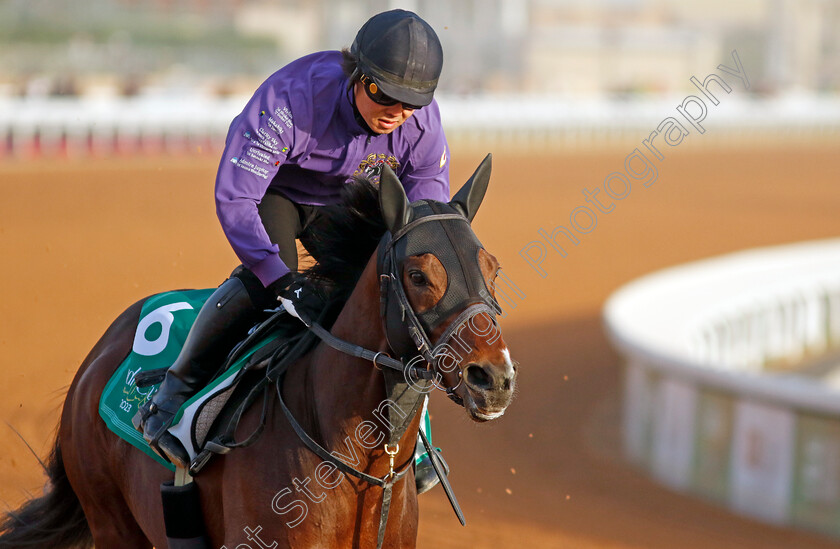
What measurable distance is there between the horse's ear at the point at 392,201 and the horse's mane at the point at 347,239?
20 centimetres

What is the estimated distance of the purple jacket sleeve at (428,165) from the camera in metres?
3.35

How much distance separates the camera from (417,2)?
58906 mm

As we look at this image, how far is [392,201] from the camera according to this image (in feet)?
8.52

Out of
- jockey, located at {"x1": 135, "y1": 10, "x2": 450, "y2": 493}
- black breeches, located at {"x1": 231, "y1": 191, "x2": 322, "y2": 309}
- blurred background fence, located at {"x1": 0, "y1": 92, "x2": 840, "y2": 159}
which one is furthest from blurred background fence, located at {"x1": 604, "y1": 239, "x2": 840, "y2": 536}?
blurred background fence, located at {"x1": 0, "y1": 92, "x2": 840, "y2": 159}

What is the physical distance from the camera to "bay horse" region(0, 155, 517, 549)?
245 centimetres

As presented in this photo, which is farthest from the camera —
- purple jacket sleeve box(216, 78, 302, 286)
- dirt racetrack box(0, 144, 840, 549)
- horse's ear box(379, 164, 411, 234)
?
dirt racetrack box(0, 144, 840, 549)

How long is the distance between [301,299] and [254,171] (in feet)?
1.53

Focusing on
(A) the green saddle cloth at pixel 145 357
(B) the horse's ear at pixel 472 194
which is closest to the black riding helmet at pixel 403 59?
(B) the horse's ear at pixel 472 194

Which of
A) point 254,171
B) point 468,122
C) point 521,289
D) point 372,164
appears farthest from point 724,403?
point 468,122

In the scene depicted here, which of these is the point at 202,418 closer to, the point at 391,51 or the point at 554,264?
the point at 391,51

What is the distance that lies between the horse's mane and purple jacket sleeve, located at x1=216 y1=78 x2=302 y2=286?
0.15m

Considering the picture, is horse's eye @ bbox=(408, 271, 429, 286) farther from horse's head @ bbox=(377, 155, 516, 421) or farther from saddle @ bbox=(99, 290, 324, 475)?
saddle @ bbox=(99, 290, 324, 475)

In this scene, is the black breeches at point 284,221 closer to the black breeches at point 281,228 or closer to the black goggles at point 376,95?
the black breeches at point 281,228

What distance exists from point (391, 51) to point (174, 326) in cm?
154
